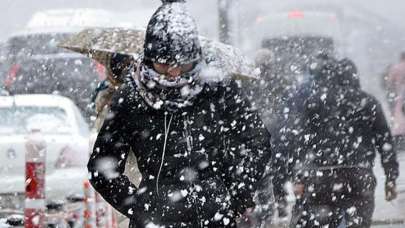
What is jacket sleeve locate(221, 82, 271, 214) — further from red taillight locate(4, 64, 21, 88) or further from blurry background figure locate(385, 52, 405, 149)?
red taillight locate(4, 64, 21, 88)

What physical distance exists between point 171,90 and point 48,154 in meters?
6.52

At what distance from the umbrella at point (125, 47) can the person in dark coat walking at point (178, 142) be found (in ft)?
5.48

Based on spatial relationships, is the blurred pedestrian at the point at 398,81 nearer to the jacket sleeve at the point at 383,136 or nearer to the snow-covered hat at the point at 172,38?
the jacket sleeve at the point at 383,136

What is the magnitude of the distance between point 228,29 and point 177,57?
1221cm

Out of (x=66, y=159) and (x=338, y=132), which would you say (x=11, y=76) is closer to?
(x=66, y=159)

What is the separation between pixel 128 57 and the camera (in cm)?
680

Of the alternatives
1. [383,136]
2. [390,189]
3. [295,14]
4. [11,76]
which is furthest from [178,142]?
[295,14]

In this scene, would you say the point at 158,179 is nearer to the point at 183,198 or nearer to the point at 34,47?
the point at 183,198

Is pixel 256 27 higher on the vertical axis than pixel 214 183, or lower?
lower

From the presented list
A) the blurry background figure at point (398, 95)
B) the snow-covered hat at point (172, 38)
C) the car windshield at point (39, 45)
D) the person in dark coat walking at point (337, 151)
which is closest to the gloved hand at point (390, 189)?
the person in dark coat walking at point (337, 151)

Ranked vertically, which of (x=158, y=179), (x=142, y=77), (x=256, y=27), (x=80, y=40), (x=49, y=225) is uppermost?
(x=142, y=77)

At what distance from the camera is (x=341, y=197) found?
6535 millimetres

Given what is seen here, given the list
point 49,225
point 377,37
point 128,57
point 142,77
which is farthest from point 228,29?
point 377,37

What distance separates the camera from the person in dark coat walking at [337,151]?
6559mm
